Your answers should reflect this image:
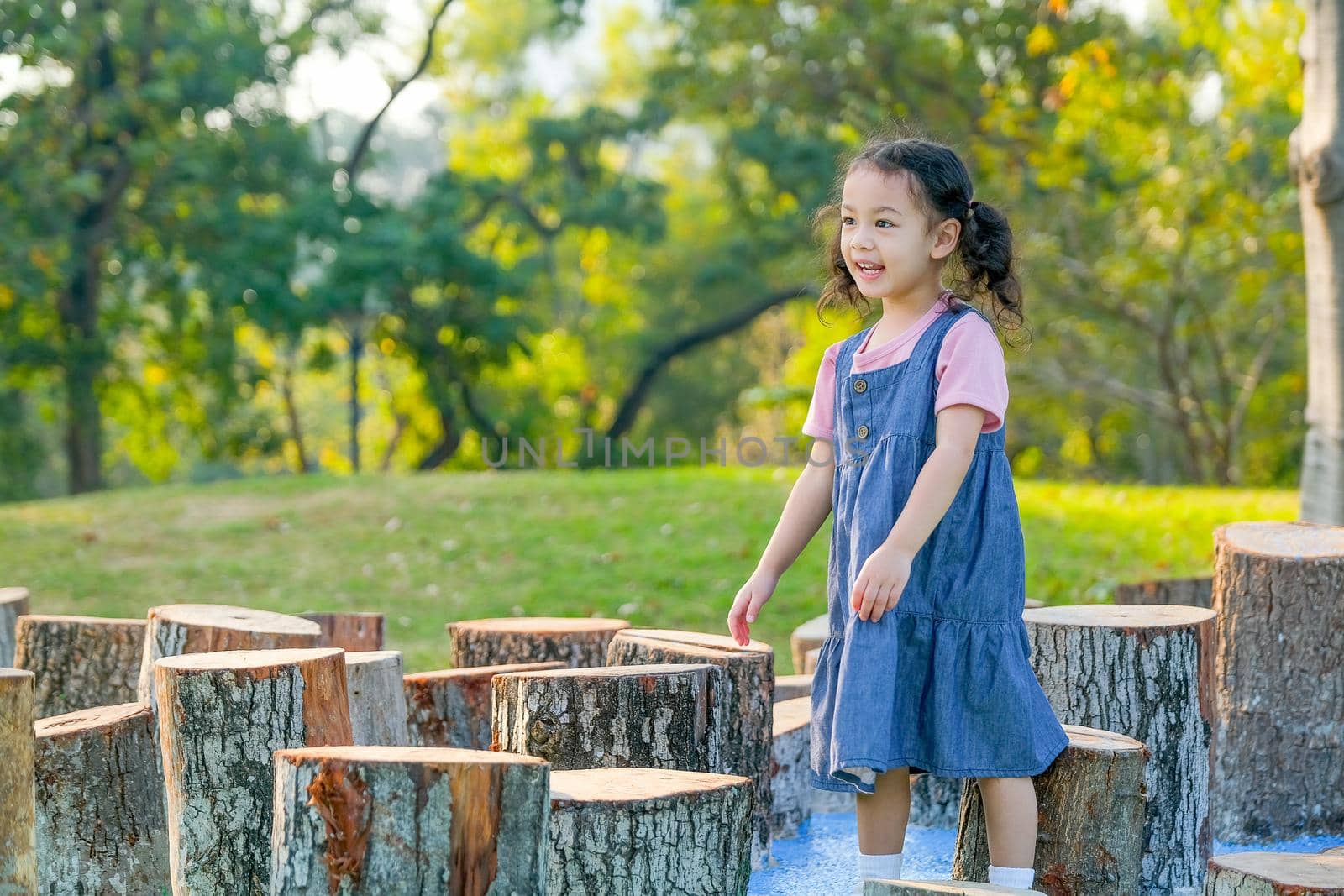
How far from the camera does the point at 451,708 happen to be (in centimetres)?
390

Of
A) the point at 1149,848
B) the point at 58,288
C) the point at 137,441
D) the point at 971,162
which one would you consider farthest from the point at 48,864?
the point at 137,441

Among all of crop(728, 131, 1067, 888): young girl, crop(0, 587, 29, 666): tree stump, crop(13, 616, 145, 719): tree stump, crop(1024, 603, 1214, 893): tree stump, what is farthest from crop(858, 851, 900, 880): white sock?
→ crop(0, 587, 29, 666): tree stump

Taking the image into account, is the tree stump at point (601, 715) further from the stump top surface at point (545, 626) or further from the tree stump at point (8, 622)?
the tree stump at point (8, 622)

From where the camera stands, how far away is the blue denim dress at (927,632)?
2.77m

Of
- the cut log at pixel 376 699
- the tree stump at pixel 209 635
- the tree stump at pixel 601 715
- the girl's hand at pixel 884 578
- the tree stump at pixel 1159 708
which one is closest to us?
the girl's hand at pixel 884 578

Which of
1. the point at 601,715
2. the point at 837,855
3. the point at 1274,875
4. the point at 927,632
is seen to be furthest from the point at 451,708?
the point at 1274,875

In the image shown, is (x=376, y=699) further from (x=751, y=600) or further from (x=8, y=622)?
(x=8, y=622)

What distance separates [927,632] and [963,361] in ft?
1.88

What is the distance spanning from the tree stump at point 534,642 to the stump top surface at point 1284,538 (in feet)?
5.98

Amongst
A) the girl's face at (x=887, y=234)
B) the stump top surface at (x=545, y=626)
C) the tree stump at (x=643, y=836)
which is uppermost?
the girl's face at (x=887, y=234)

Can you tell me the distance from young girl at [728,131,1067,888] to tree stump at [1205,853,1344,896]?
38cm

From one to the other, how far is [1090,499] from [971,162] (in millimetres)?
4943

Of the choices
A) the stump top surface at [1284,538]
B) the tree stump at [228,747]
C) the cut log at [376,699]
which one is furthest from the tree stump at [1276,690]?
the tree stump at [228,747]

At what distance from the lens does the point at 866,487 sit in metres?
2.89
